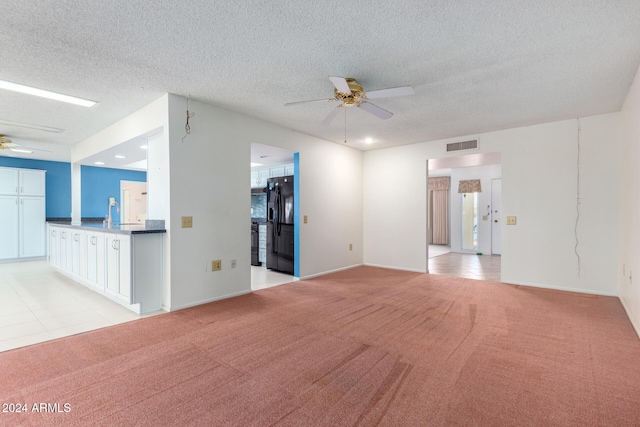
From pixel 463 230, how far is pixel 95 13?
914 cm

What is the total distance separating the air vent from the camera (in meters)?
5.15

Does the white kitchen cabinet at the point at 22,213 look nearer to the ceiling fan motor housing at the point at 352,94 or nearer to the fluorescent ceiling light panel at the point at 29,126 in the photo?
the fluorescent ceiling light panel at the point at 29,126

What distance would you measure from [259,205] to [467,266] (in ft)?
16.0

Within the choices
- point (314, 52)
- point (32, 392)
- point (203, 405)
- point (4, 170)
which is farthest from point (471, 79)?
point (4, 170)

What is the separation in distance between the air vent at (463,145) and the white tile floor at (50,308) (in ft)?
12.3

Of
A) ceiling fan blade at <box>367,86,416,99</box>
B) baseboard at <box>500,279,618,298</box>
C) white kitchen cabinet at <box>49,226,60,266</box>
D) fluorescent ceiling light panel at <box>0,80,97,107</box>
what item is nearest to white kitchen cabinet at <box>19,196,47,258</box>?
white kitchen cabinet at <box>49,226,60,266</box>

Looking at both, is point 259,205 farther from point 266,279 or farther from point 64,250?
point 64,250

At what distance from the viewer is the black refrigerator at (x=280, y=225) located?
5461 mm

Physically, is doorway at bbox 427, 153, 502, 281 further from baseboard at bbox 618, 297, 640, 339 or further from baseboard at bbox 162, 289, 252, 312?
baseboard at bbox 162, 289, 252, 312

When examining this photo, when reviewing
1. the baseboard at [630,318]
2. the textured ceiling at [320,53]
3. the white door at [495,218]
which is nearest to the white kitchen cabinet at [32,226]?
the textured ceiling at [320,53]

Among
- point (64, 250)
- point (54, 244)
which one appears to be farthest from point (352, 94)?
point (54, 244)

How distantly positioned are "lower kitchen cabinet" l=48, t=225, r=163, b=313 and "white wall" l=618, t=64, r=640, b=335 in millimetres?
4979

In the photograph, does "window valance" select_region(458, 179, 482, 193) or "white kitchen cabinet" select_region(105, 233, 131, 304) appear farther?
"window valance" select_region(458, 179, 482, 193)

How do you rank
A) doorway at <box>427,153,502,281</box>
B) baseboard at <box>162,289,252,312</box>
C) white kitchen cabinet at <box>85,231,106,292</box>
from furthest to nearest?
doorway at <box>427,153,502,281</box>, white kitchen cabinet at <box>85,231,106,292</box>, baseboard at <box>162,289,252,312</box>
